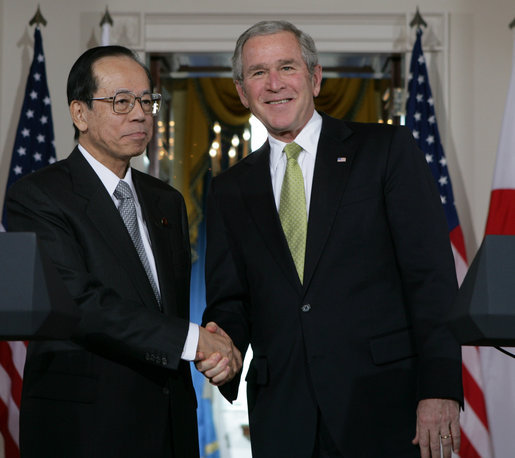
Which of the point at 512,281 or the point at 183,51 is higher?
the point at 183,51

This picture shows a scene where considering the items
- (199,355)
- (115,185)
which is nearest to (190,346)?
(199,355)

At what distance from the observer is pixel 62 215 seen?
2.41 metres

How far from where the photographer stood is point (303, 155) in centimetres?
252

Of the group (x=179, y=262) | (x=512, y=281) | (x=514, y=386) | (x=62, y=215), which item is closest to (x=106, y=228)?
(x=62, y=215)

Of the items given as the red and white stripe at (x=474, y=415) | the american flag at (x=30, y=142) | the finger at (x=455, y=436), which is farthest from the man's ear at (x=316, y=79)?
the american flag at (x=30, y=142)

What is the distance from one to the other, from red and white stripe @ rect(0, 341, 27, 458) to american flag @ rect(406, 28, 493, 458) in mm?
2627

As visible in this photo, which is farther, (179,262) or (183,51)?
(183,51)

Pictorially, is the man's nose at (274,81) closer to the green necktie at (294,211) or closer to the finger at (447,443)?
the green necktie at (294,211)

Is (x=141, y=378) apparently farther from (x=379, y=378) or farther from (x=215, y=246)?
(x=379, y=378)

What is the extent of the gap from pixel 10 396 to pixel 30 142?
61.2 inches

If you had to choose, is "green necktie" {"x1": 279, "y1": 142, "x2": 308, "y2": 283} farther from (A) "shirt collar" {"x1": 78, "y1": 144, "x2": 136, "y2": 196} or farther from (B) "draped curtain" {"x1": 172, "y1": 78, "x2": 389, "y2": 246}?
(B) "draped curtain" {"x1": 172, "y1": 78, "x2": 389, "y2": 246}

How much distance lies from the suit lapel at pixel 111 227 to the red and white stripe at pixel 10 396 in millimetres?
2473

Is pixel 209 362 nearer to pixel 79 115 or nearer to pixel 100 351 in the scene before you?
pixel 100 351

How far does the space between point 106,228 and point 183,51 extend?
10.1 ft
